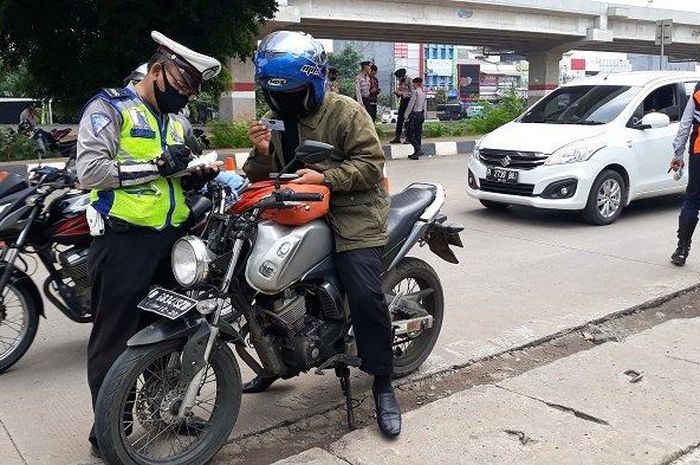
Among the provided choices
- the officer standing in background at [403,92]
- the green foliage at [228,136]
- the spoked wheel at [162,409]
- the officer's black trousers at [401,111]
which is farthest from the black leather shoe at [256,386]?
the green foliage at [228,136]

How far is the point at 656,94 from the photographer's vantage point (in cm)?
909

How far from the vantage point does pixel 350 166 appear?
131 inches

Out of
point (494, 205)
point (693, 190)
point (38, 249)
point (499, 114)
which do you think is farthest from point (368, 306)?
point (499, 114)

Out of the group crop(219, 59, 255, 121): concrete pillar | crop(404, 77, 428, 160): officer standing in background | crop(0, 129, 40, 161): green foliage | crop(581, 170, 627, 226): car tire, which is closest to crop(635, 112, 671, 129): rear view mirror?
crop(581, 170, 627, 226): car tire

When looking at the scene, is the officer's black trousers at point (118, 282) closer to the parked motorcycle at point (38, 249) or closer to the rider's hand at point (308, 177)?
the rider's hand at point (308, 177)

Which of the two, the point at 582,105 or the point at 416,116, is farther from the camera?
the point at 416,116

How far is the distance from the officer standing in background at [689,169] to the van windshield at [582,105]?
6.97 ft

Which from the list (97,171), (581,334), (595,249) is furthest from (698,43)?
(97,171)

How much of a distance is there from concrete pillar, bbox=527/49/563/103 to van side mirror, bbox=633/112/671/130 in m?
27.3

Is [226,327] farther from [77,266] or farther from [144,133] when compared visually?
[77,266]

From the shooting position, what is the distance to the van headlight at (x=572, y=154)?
8125mm

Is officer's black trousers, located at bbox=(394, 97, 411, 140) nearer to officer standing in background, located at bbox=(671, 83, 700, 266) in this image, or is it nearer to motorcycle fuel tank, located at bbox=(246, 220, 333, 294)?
officer standing in background, located at bbox=(671, 83, 700, 266)

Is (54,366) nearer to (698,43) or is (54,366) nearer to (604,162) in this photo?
(604,162)

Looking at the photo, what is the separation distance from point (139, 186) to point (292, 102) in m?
0.76
